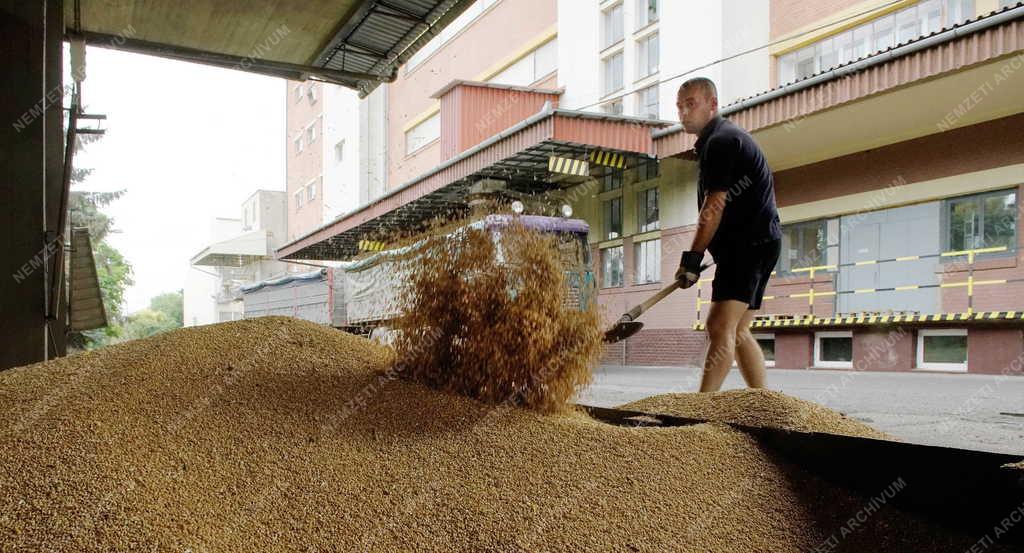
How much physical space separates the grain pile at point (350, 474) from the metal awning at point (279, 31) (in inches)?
130

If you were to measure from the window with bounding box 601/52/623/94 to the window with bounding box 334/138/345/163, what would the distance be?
1369cm

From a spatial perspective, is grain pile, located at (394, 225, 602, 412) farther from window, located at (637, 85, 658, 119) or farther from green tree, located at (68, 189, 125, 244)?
green tree, located at (68, 189, 125, 244)

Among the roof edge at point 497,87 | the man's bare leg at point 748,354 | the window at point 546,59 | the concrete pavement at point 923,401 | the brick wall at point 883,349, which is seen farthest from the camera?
the window at point 546,59

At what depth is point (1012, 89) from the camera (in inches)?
299

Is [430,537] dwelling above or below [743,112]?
below

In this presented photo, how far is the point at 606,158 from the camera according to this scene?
11688 mm

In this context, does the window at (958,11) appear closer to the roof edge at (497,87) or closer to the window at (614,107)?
the window at (614,107)

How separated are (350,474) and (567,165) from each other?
1079cm

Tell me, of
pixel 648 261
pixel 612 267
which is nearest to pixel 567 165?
pixel 648 261

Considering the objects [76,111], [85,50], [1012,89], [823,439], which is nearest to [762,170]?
[823,439]

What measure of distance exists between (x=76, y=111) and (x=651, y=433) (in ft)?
12.0

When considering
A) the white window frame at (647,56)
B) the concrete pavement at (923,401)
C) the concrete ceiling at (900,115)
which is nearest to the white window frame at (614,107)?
the white window frame at (647,56)

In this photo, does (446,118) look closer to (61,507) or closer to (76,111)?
(76,111)

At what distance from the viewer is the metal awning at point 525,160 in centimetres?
1088
